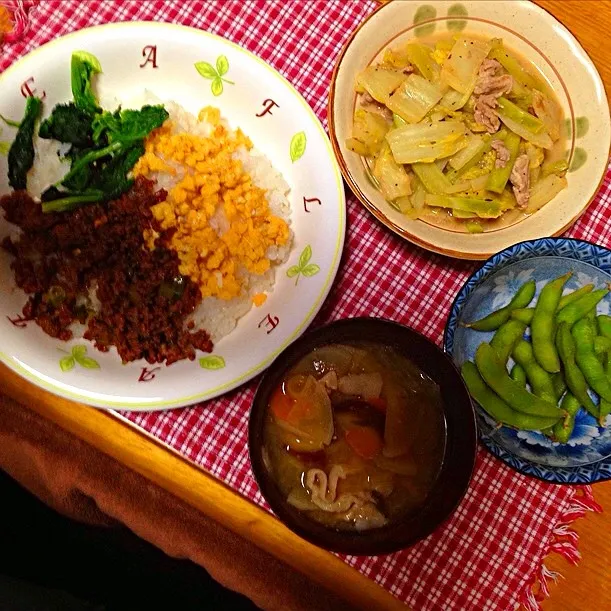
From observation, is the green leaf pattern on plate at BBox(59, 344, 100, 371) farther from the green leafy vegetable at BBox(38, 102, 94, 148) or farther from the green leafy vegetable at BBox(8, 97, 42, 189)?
the green leafy vegetable at BBox(38, 102, 94, 148)

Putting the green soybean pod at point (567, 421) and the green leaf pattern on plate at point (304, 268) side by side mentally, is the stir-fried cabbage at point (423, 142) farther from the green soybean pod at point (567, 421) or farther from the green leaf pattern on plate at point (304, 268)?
the green soybean pod at point (567, 421)

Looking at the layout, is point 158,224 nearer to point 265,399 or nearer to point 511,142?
point 265,399

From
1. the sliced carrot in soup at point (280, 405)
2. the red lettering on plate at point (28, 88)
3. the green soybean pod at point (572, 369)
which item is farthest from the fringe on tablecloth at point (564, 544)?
the red lettering on plate at point (28, 88)

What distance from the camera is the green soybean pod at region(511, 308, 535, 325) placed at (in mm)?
1947

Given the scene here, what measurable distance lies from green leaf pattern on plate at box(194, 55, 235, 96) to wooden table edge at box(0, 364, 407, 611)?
1.24 meters

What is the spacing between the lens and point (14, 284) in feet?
6.62

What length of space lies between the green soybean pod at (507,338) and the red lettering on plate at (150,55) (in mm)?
1539

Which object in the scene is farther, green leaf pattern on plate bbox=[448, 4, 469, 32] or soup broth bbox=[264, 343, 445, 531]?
green leaf pattern on plate bbox=[448, 4, 469, 32]

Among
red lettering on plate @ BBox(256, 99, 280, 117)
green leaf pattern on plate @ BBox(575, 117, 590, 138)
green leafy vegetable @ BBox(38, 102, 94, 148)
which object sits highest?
green leaf pattern on plate @ BBox(575, 117, 590, 138)

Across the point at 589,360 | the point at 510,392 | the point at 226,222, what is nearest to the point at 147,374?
the point at 226,222

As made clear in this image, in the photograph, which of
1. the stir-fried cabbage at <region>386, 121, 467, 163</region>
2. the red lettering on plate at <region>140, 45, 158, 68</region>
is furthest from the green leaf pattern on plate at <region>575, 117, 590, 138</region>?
the red lettering on plate at <region>140, 45, 158, 68</region>

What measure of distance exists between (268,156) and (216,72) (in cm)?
35

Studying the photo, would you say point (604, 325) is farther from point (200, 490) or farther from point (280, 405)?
point (200, 490)

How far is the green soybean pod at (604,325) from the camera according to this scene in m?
1.90
